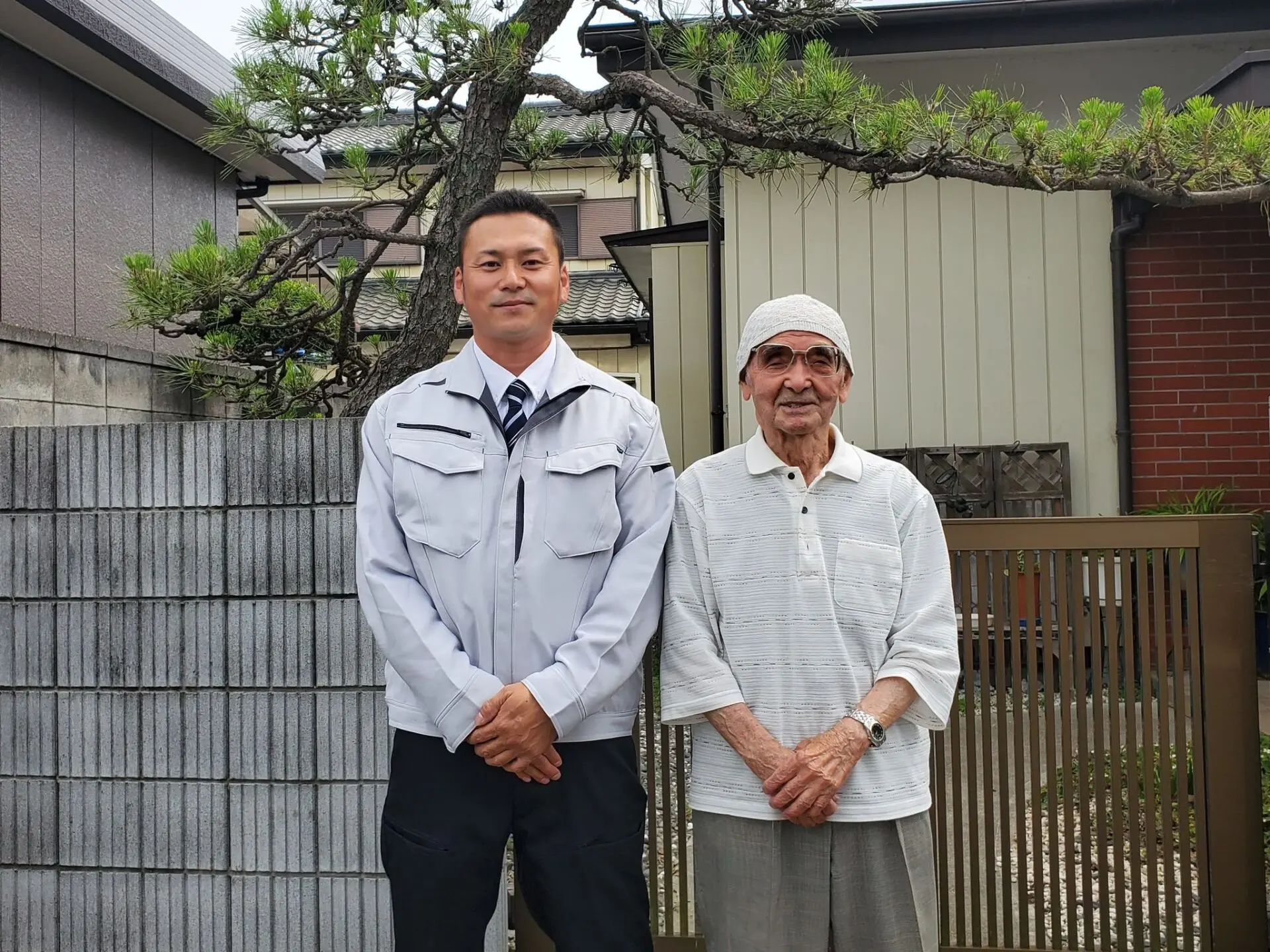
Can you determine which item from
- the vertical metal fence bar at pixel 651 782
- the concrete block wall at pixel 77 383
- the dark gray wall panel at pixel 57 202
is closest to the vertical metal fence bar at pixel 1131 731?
the vertical metal fence bar at pixel 651 782

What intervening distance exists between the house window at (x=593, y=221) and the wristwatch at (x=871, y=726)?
42.7ft

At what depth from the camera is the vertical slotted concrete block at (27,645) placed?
8.01 feet

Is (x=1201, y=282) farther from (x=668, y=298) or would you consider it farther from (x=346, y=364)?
(x=346, y=364)

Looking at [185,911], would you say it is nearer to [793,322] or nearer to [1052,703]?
[793,322]

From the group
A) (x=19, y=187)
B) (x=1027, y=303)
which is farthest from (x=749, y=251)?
(x=19, y=187)

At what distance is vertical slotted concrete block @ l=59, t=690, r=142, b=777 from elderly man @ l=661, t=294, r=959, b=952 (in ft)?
4.53

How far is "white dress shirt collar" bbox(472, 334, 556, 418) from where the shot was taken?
6.24ft

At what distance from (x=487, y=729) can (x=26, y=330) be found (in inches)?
135

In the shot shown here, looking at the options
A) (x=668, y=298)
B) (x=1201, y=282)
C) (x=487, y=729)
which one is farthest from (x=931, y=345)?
(x=487, y=729)

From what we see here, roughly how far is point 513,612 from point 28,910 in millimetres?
1617

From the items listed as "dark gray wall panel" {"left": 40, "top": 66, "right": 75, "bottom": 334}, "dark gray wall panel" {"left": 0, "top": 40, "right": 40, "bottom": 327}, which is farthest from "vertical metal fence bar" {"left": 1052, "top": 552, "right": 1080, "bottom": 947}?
"dark gray wall panel" {"left": 40, "top": 66, "right": 75, "bottom": 334}

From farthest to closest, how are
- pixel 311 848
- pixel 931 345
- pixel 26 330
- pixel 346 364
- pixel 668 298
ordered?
pixel 668 298, pixel 931 345, pixel 26 330, pixel 346 364, pixel 311 848

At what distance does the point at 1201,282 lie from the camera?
5844 millimetres

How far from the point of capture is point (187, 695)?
239cm
